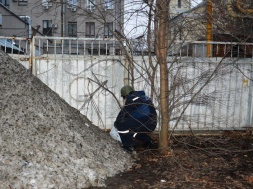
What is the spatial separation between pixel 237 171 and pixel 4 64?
3.57 meters

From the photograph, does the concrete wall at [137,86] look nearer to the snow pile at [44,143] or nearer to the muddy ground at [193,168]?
the muddy ground at [193,168]

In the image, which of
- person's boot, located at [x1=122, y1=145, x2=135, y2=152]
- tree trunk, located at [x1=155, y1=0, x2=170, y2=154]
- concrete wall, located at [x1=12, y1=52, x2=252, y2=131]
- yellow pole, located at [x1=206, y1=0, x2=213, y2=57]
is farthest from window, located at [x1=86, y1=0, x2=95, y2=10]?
person's boot, located at [x1=122, y1=145, x2=135, y2=152]

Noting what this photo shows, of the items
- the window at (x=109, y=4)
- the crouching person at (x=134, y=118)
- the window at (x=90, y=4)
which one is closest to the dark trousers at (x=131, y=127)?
the crouching person at (x=134, y=118)

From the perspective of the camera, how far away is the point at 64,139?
14.3 feet

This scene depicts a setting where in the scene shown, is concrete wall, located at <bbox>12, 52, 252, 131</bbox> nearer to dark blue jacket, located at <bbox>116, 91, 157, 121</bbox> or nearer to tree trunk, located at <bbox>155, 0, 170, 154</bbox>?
dark blue jacket, located at <bbox>116, 91, 157, 121</bbox>

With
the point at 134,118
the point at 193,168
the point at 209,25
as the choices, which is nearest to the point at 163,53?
the point at 134,118

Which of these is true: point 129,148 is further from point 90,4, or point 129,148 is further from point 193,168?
point 90,4

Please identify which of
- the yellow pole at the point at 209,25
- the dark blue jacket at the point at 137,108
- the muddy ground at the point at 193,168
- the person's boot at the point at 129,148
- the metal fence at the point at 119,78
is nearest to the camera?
the muddy ground at the point at 193,168

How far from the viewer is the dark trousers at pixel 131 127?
16.8 ft

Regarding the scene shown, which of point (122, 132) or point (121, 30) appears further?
point (121, 30)

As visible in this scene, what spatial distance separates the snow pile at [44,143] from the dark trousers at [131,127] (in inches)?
7.4

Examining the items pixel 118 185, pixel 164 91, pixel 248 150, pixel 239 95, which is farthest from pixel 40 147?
pixel 239 95

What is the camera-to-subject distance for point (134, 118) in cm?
507

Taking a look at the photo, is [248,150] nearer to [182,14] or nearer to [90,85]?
[182,14]
